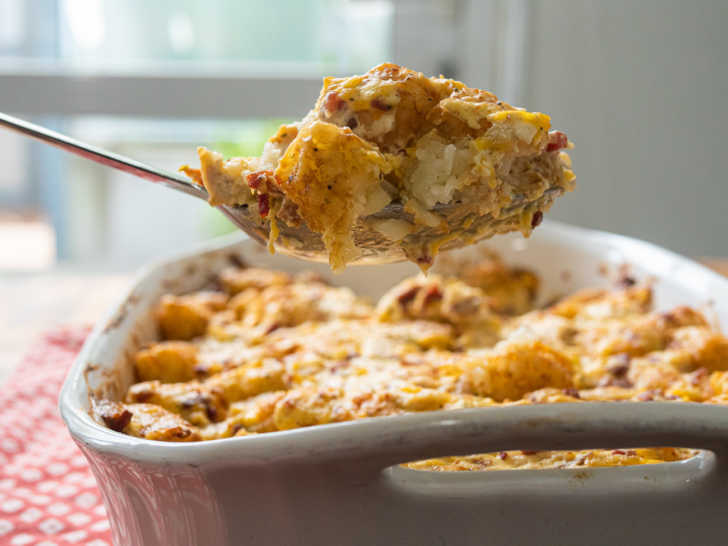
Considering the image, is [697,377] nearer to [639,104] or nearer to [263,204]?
[263,204]

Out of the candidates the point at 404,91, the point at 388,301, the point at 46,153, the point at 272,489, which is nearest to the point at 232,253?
the point at 388,301

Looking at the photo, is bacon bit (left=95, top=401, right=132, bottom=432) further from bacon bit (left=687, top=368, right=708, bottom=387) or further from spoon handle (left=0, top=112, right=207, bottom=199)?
bacon bit (left=687, top=368, right=708, bottom=387)

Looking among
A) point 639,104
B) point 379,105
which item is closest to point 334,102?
point 379,105

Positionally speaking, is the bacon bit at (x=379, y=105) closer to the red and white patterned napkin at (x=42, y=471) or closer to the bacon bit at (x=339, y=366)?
the bacon bit at (x=339, y=366)

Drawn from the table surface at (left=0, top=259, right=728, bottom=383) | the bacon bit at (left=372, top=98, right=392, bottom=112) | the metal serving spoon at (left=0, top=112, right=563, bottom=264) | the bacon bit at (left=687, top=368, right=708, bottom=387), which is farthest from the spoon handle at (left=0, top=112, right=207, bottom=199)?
the table surface at (left=0, top=259, right=728, bottom=383)

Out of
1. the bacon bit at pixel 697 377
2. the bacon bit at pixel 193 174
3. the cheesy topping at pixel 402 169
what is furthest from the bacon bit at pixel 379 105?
the bacon bit at pixel 697 377
